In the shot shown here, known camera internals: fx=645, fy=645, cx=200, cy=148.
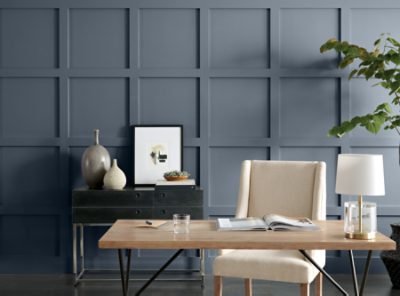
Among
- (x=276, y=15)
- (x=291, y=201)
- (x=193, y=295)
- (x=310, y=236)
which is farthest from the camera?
(x=276, y=15)

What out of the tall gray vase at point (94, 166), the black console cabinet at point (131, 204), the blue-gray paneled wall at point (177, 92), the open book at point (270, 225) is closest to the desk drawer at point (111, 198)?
the black console cabinet at point (131, 204)

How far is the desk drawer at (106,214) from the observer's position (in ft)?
14.3

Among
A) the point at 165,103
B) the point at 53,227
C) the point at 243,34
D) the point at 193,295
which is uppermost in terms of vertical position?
the point at 243,34

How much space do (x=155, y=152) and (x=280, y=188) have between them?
1398 millimetres

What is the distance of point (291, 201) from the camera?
3.59m

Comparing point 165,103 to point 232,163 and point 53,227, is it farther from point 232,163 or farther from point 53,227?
A: point 53,227

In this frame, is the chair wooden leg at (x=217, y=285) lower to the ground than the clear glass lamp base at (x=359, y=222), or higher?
lower

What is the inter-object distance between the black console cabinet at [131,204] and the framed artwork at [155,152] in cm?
35

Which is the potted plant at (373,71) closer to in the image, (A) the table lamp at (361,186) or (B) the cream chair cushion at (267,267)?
(B) the cream chair cushion at (267,267)

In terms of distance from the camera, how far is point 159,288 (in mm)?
4410

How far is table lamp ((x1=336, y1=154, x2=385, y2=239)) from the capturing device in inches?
101

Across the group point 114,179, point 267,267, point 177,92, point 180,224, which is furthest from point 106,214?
point 180,224

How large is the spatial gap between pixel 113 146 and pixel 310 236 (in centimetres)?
250

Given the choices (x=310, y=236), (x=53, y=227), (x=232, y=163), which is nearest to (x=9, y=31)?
(x=53, y=227)
